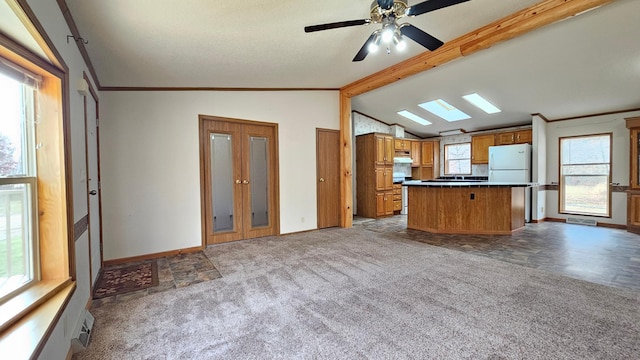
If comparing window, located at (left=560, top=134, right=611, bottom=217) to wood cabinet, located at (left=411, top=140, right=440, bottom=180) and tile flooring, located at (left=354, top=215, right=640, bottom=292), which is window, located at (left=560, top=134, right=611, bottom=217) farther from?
wood cabinet, located at (left=411, top=140, right=440, bottom=180)

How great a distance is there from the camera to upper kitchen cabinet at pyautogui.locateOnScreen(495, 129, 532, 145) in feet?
21.1

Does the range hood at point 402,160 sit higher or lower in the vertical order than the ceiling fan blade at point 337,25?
lower

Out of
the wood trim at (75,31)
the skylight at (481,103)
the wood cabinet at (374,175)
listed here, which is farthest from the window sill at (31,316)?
the skylight at (481,103)

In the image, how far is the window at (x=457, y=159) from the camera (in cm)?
787

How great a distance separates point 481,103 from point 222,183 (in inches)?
222

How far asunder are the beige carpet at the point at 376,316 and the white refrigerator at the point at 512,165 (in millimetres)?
4003

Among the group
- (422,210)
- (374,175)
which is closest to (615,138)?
(422,210)

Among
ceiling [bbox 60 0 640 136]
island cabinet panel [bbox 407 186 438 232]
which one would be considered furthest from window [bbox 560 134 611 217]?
island cabinet panel [bbox 407 186 438 232]

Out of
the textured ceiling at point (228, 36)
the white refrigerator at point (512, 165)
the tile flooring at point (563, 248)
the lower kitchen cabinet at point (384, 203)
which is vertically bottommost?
the tile flooring at point (563, 248)

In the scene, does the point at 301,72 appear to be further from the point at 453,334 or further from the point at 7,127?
the point at 453,334

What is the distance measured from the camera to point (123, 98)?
365cm

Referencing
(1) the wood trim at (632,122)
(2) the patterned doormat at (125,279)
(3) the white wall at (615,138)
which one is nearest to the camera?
(2) the patterned doormat at (125,279)

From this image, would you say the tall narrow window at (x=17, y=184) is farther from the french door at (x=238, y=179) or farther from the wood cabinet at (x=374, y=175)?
the wood cabinet at (x=374, y=175)

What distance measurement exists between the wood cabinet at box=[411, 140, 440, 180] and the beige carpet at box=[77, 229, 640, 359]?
17.4ft
